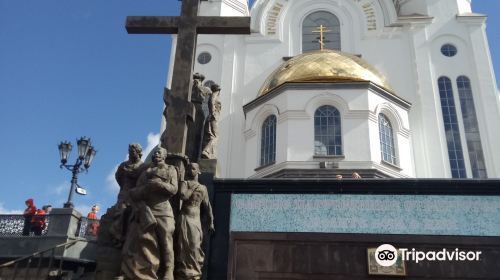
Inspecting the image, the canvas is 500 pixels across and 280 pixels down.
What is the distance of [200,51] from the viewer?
21.6m

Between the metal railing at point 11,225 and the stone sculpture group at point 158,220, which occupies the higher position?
the metal railing at point 11,225

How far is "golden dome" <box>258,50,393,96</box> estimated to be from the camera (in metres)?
16.8

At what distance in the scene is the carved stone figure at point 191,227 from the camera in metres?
5.77

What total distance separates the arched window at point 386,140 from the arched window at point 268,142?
3830 mm

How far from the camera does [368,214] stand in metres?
6.95

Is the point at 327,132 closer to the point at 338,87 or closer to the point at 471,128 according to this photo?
the point at 338,87

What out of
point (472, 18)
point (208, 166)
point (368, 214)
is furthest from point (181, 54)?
point (472, 18)

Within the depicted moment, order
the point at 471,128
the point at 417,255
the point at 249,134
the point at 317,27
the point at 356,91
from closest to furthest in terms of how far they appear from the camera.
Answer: the point at 417,255 < the point at 356,91 < the point at 249,134 < the point at 471,128 < the point at 317,27

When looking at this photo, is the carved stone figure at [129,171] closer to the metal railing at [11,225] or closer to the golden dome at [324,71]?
the metal railing at [11,225]

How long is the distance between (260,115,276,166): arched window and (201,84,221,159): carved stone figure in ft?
27.7

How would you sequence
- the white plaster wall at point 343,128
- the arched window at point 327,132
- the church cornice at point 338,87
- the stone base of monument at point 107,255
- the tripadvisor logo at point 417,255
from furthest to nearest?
the church cornice at point 338,87 < the arched window at point 327,132 < the white plaster wall at point 343,128 < the tripadvisor logo at point 417,255 < the stone base of monument at point 107,255

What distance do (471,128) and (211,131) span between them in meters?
14.3

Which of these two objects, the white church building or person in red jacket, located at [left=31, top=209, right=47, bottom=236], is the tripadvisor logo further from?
person in red jacket, located at [left=31, top=209, right=47, bottom=236]

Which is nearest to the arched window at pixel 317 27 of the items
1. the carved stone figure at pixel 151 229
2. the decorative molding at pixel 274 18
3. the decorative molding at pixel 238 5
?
the decorative molding at pixel 274 18
